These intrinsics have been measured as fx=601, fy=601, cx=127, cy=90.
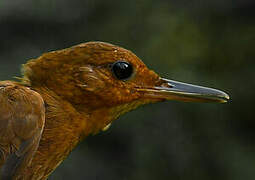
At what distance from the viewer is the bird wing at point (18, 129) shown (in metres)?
3.10

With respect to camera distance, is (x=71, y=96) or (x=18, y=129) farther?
(x=71, y=96)

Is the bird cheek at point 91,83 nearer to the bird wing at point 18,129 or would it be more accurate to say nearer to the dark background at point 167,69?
the bird wing at point 18,129

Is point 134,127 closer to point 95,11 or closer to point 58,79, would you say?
point 95,11

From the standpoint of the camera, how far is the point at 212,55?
588 cm

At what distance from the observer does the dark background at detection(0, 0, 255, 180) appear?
5.45m

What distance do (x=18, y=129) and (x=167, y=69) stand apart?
8.57ft

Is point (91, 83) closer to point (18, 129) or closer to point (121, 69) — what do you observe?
point (121, 69)

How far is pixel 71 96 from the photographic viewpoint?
11.3 ft

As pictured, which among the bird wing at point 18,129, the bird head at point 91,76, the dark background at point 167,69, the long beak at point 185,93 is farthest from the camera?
the dark background at point 167,69

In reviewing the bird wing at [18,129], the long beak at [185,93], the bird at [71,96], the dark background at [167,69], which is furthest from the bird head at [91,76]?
the dark background at [167,69]

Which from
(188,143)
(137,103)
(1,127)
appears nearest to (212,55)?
(188,143)

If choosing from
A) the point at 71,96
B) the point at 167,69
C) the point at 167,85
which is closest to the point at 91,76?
the point at 71,96

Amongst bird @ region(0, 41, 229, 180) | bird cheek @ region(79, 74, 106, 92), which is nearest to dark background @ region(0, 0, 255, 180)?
bird @ region(0, 41, 229, 180)

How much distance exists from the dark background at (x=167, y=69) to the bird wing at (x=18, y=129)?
7.17 feet
